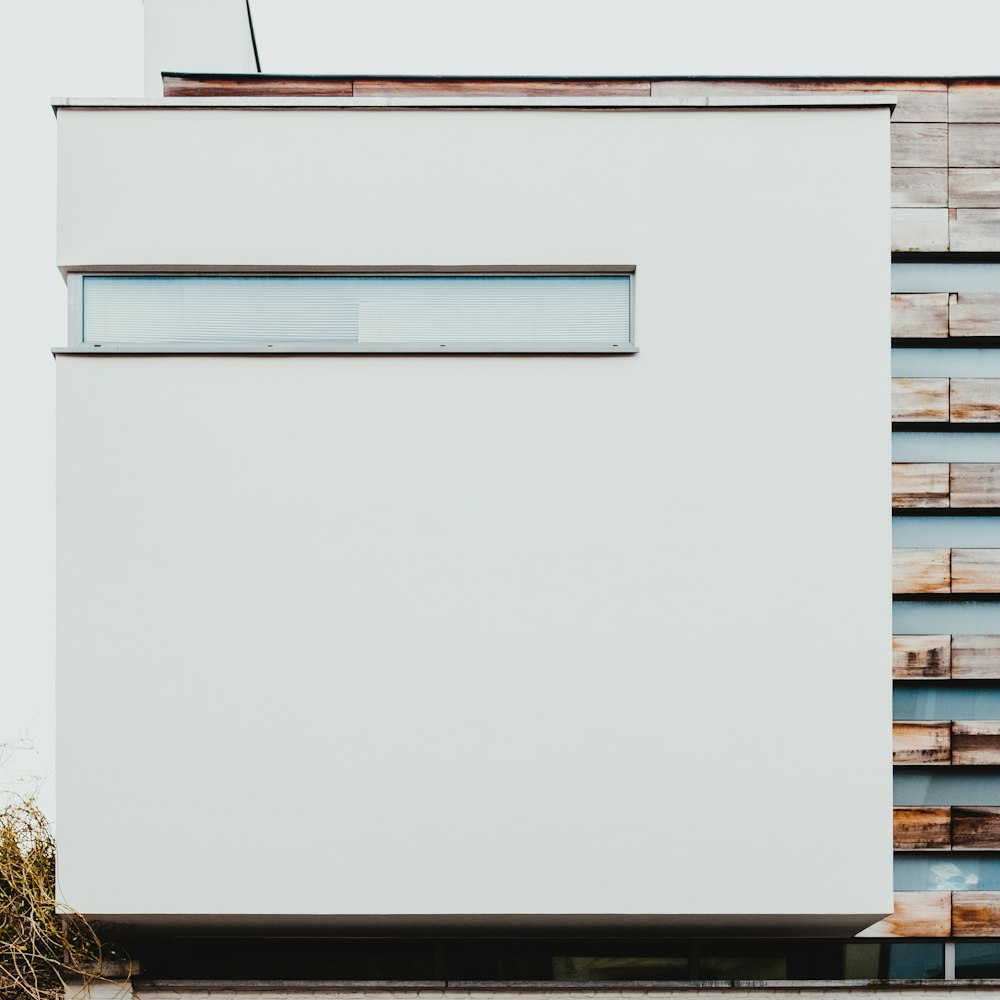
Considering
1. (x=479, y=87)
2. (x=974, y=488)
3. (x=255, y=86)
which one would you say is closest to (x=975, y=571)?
(x=974, y=488)

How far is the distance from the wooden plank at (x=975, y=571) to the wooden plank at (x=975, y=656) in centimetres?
27

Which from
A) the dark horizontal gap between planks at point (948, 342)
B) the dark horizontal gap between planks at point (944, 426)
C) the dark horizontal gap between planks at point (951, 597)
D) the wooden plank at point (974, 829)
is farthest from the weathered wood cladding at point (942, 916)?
the dark horizontal gap between planks at point (948, 342)

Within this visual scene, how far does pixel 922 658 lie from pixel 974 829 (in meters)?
0.97

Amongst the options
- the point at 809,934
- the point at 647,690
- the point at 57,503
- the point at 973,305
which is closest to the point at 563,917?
the point at 647,690

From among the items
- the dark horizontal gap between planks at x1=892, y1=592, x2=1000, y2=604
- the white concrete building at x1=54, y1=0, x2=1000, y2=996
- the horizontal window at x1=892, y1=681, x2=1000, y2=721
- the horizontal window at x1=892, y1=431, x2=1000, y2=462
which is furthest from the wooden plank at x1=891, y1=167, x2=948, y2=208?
the horizontal window at x1=892, y1=681, x2=1000, y2=721

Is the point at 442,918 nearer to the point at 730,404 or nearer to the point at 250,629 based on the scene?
the point at 250,629

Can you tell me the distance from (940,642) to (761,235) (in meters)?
2.47

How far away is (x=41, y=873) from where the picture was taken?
14.7 feet

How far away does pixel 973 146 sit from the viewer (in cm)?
535

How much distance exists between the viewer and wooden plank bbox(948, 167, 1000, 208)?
533cm

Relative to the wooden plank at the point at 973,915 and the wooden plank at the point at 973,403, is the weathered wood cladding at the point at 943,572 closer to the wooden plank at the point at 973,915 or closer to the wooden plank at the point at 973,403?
the wooden plank at the point at 973,403

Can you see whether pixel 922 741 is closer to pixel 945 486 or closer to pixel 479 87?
pixel 945 486

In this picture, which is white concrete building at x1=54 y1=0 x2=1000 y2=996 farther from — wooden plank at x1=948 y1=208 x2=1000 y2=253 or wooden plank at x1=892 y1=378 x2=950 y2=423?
wooden plank at x1=948 y1=208 x2=1000 y2=253

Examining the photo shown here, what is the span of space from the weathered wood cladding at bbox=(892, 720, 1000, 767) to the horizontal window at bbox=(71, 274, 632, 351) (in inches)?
107
